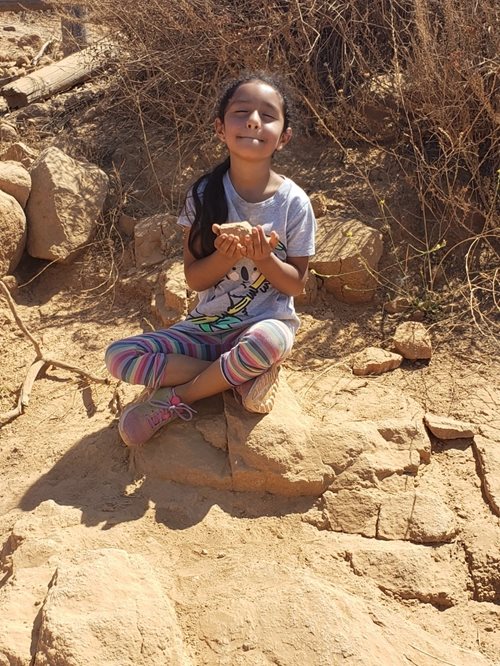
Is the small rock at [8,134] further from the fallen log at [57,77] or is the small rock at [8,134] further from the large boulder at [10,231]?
the large boulder at [10,231]

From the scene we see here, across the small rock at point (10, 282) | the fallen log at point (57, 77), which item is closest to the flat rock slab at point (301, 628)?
the small rock at point (10, 282)

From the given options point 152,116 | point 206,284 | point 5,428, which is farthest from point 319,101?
point 5,428

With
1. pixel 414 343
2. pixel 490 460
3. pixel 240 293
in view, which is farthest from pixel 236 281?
pixel 490 460

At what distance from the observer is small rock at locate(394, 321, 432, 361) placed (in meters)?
3.34

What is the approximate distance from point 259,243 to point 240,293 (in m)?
0.32

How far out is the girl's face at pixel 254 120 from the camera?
2.70m

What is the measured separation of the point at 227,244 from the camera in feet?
8.44

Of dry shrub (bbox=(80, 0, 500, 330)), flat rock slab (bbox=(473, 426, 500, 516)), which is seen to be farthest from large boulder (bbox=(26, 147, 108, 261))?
flat rock slab (bbox=(473, 426, 500, 516))

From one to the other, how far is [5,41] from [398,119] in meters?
4.07

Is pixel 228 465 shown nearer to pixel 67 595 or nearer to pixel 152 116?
pixel 67 595

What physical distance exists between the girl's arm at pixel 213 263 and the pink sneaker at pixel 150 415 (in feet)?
1.24

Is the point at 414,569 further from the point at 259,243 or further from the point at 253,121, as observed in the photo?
the point at 253,121

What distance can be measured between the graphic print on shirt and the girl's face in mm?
337

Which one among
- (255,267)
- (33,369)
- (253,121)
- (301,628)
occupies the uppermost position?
(253,121)
